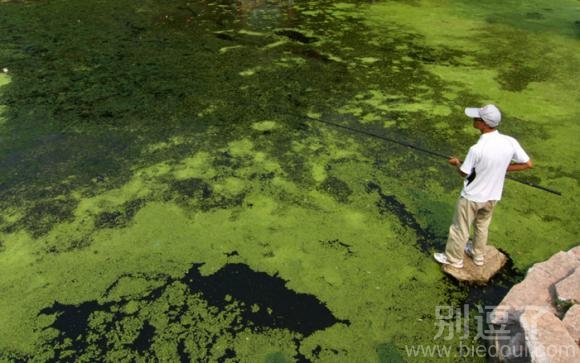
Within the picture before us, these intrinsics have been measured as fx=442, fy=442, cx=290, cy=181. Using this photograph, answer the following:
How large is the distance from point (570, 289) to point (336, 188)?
197 cm

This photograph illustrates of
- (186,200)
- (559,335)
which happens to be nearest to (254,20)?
(186,200)

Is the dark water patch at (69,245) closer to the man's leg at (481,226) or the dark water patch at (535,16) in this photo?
the man's leg at (481,226)

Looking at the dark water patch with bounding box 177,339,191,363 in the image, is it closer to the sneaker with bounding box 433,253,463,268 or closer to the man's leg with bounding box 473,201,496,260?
the sneaker with bounding box 433,253,463,268

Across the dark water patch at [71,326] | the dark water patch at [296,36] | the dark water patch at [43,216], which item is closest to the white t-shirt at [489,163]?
the dark water patch at [71,326]

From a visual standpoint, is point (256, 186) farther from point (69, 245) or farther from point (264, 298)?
point (69, 245)

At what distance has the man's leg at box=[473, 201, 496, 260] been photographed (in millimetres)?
2771

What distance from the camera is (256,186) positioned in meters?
3.99

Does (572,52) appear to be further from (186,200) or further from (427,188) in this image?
(186,200)

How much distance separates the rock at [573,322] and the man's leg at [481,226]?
2.40 feet

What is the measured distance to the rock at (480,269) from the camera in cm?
295

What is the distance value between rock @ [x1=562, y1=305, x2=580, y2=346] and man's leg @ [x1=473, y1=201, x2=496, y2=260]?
0.73 metres

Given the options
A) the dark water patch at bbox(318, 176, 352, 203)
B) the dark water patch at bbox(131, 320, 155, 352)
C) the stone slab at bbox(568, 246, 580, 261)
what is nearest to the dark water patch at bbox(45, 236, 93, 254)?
the dark water patch at bbox(131, 320, 155, 352)

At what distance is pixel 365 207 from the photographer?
3.70 meters

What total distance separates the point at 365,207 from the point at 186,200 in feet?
5.00
